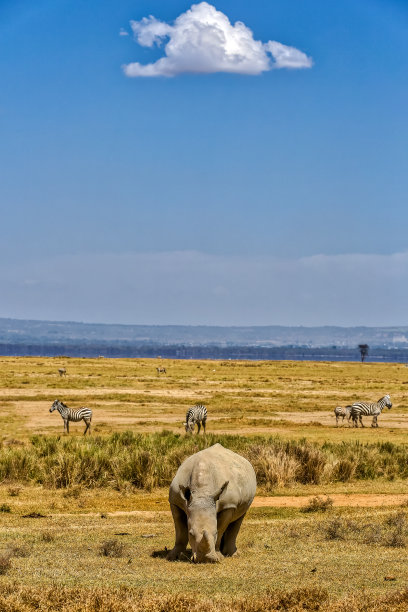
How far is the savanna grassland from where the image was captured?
1071cm

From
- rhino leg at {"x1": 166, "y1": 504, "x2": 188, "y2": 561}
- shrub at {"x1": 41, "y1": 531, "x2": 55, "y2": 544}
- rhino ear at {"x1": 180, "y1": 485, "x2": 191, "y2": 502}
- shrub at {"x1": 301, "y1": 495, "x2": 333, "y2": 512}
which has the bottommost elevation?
shrub at {"x1": 41, "y1": 531, "x2": 55, "y2": 544}

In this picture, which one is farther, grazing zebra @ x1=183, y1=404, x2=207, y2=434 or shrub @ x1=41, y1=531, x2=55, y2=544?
grazing zebra @ x1=183, y1=404, x2=207, y2=434

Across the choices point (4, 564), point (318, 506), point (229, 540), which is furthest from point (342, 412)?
point (4, 564)

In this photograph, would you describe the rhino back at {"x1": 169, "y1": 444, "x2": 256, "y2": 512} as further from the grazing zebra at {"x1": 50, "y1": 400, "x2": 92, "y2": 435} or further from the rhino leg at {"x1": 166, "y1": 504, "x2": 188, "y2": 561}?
the grazing zebra at {"x1": 50, "y1": 400, "x2": 92, "y2": 435}

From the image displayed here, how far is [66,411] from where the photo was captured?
120 feet

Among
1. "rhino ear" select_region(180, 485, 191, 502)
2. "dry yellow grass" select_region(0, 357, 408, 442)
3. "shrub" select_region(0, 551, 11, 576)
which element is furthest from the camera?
"dry yellow grass" select_region(0, 357, 408, 442)

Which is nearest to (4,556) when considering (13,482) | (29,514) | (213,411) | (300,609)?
(300,609)

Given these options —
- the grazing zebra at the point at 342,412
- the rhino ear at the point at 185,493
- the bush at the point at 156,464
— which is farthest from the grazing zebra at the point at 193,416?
the rhino ear at the point at 185,493

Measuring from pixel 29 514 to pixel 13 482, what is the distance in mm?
4268

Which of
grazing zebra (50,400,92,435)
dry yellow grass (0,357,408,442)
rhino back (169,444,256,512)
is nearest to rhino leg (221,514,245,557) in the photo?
rhino back (169,444,256,512)

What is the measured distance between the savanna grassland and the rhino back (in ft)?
2.99

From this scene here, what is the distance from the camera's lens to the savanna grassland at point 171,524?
10711mm

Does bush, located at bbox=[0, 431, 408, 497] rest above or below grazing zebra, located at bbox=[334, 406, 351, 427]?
below

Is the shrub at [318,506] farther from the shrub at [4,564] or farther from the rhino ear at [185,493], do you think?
the shrub at [4,564]
